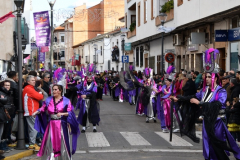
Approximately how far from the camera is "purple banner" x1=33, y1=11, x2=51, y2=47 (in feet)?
83.1

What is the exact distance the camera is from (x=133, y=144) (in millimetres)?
11578

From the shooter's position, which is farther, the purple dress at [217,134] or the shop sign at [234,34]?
the shop sign at [234,34]

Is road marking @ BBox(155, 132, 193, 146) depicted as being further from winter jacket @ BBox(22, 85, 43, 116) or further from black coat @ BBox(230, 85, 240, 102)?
winter jacket @ BBox(22, 85, 43, 116)

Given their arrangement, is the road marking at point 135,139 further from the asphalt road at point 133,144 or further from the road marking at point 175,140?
the road marking at point 175,140

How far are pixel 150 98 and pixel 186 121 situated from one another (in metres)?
7.47

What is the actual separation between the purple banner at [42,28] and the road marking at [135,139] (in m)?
13.2

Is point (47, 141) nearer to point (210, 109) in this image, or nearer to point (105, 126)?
point (210, 109)

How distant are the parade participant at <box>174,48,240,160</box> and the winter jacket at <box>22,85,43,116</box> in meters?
3.95

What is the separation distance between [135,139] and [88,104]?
8.27 ft

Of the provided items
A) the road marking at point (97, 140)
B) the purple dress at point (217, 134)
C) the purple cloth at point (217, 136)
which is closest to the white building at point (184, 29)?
the road marking at point (97, 140)

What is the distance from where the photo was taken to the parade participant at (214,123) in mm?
8336

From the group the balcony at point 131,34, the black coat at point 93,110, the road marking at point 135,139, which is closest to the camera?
the road marking at point 135,139

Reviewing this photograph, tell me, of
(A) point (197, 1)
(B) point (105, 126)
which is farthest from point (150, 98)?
(A) point (197, 1)

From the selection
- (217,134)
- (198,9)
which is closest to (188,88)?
(217,134)
